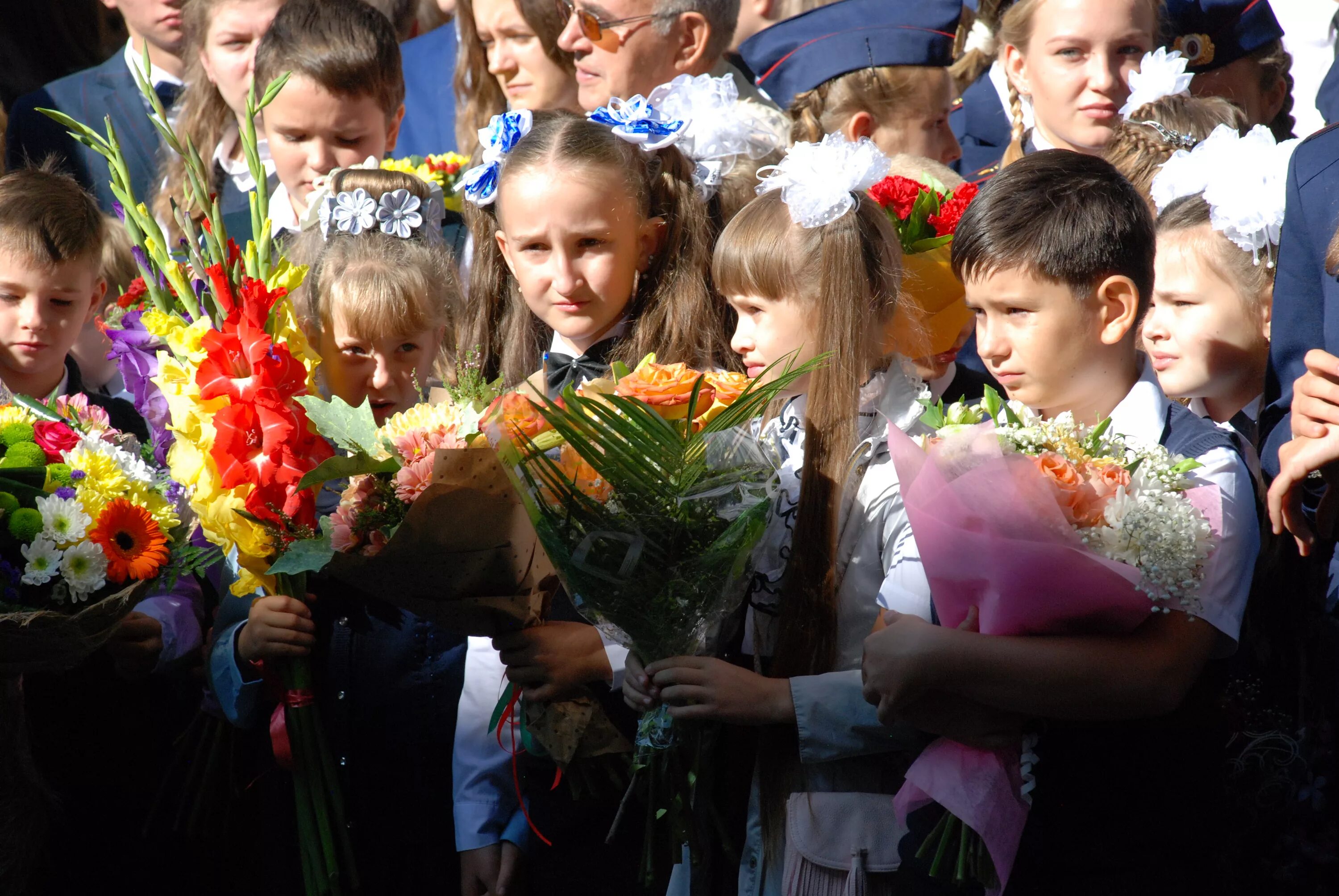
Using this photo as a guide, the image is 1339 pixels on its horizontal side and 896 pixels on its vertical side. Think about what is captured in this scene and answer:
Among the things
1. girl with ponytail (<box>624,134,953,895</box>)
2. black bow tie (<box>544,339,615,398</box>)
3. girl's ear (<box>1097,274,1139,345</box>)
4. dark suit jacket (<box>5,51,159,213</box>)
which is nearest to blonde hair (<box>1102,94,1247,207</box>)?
girl's ear (<box>1097,274,1139,345</box>)

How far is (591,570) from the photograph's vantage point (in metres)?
2.21

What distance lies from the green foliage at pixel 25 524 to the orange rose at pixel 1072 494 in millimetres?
1981

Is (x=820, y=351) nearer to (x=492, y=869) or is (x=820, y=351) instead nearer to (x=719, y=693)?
(x=719, y=693)

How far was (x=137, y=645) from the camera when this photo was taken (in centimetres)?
312

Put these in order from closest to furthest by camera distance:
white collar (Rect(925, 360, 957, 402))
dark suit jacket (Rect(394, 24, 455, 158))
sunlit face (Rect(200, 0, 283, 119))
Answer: white collar (Rect(925, 360, 957, 402)) → sunlit face (Rect(200, 0, 283, 119)) → dark suit jacket (Rect(394, 24, 455, 158))

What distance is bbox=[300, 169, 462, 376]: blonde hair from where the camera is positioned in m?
3.40

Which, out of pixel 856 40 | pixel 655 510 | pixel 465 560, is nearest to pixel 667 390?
pixel 655 510

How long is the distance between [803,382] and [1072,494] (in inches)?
26.9

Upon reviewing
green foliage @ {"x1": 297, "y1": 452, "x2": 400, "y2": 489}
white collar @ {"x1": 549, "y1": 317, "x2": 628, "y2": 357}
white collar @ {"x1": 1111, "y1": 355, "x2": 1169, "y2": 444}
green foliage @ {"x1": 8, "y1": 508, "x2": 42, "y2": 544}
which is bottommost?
green foliage @ {"x1": 8, "y1": 508, "x2": 42, "y2": 544}

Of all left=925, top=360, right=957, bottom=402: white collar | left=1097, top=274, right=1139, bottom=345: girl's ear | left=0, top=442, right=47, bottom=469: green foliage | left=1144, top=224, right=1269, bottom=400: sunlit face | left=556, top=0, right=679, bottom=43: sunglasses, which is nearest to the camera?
left=1097, top=274, right=1139, bottom=345: girl's ear

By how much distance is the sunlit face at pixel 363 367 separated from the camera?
3404 millimetres

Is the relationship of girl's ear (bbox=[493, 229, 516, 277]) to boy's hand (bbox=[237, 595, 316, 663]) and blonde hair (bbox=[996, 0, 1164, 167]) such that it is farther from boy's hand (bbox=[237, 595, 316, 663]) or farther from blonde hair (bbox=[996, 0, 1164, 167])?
blonde hair (bbox=[996, 0, 1164, 167])

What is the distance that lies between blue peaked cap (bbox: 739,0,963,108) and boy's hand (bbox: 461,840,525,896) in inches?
101

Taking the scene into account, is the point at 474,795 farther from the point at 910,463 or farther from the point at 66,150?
the point at 66,150
